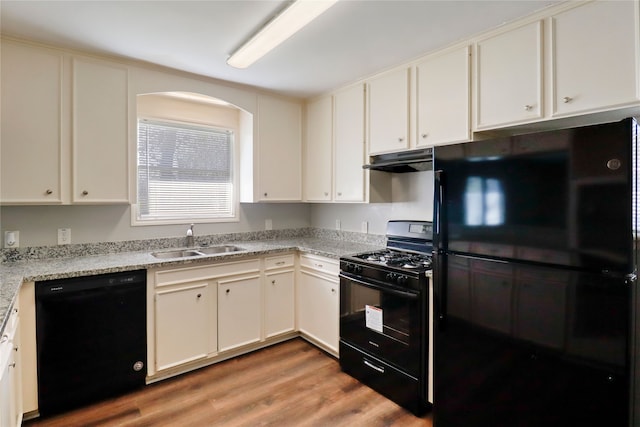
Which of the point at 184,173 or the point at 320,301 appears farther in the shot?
the point at 184,173

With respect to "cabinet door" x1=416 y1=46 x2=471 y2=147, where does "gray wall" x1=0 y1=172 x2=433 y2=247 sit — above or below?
below

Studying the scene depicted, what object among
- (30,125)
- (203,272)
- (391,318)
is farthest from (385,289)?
(30,125)

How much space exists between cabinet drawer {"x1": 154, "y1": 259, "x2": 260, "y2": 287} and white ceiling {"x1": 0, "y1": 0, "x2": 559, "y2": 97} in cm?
164

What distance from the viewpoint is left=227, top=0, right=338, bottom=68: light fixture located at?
69.2 inches

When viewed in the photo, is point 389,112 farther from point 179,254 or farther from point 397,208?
point 179,254

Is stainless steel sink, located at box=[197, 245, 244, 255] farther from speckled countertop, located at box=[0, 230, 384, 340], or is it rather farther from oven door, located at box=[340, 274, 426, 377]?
oven door, located at box=[340, 274, 426, 377]

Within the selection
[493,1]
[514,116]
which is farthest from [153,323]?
[493,1]

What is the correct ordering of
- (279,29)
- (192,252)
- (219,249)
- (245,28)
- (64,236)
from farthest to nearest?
(219,249) < (192,252) < (64,236) < (245,28) < (279,29)

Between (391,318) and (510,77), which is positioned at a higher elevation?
(510,77)

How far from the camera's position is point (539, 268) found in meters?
1.56

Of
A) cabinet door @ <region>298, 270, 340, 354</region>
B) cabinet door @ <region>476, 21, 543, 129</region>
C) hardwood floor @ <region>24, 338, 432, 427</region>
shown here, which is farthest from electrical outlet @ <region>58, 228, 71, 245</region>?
cabinet door @ <region>476, 21, 543, 129</region>

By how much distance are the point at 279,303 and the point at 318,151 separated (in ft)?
5.24

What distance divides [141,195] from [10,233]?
3.12 feet

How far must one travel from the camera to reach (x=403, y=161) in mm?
2598
